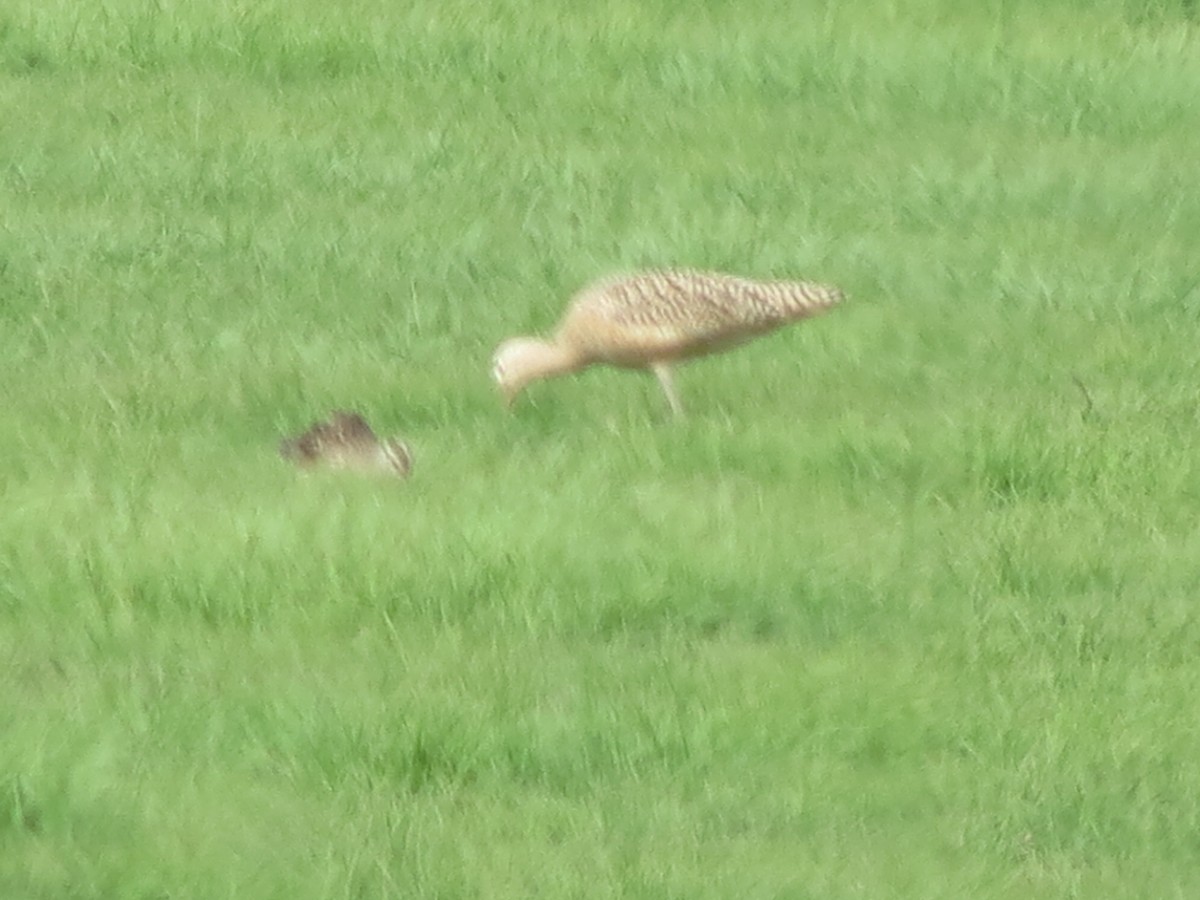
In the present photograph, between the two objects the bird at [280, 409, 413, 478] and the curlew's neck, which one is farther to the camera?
the curlew's neck

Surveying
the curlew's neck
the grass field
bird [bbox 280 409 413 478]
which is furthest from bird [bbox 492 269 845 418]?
bird [bbox 280 409 413 478]

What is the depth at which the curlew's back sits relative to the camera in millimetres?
8430

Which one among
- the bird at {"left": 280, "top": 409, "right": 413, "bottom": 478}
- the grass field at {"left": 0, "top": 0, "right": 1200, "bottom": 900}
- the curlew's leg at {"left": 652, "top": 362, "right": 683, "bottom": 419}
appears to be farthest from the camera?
the curlew's leg at {"left": 652, "top": 362, "right": 683, "bottom": 419}

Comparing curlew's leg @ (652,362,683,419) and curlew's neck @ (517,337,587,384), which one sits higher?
curlew's neck @ (517,337,587,384)

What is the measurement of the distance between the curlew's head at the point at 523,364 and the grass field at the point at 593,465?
0.10m

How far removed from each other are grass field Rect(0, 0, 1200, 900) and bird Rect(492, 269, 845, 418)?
0.50ft

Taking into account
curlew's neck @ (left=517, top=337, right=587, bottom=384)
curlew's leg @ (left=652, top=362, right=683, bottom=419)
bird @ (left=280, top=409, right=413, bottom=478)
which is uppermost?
bird @ (left=280, top=409, right=413, bottom=478)

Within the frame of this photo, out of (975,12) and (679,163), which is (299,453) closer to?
(679,163)

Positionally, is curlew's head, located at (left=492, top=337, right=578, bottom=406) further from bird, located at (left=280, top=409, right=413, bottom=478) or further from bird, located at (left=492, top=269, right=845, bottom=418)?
bird, located at (left=280, top=409, right=413, bottom=478)

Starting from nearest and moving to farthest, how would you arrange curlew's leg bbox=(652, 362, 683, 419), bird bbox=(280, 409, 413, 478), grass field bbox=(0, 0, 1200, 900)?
grass field bbox=(0, 0, 1200, 900) → bird bbox=(280, 409, 413, 478) → curlew's leg bbox=(652, 362, 683, 419)

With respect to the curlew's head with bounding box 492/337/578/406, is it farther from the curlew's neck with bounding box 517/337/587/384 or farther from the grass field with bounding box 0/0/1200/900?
the grass field with bounding box 0/0/1200/900

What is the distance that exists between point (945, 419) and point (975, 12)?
581 centimetres

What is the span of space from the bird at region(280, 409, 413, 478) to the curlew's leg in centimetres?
91

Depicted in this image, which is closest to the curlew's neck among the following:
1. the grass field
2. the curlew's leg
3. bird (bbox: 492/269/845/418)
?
bird (bbox: 492/269/845/418)
